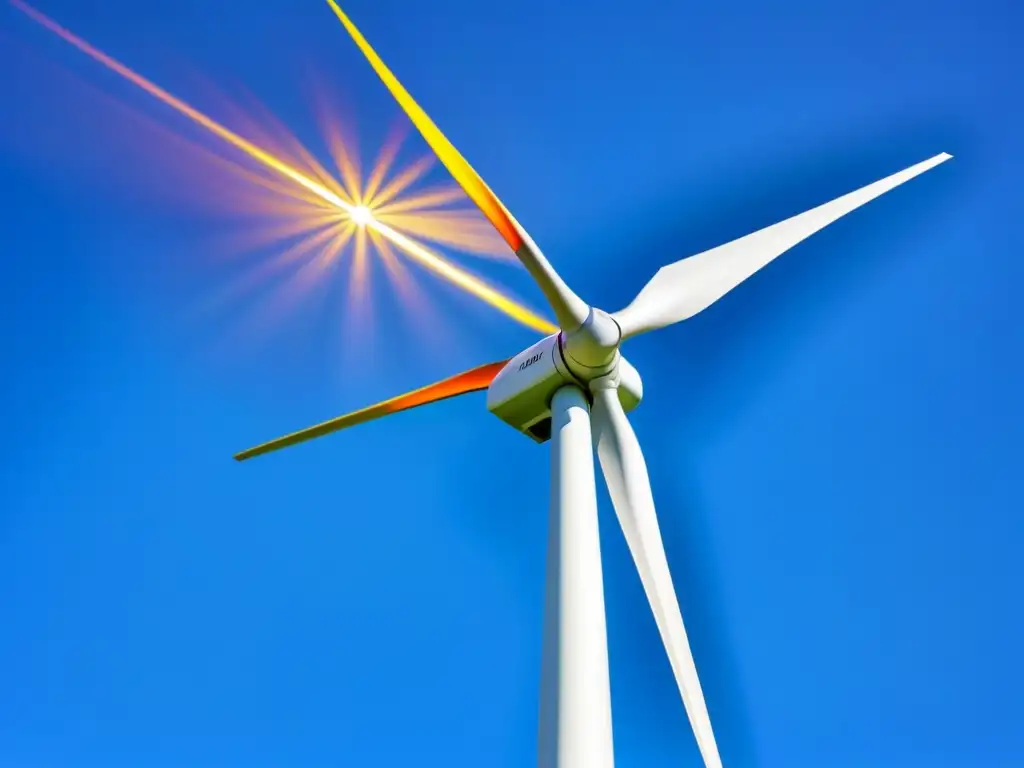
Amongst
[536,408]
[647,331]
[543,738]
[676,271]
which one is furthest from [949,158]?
[543,738]

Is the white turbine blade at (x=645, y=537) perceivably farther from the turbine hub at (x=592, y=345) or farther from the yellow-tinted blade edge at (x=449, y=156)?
the yellow-tinted blade edge at (x=449, y=156)

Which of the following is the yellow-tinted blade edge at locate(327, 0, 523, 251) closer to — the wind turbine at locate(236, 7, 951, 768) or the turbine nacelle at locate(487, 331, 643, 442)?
the wind turbine at locate(236, 7, 951, 768)

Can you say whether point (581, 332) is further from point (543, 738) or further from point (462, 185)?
point (543, 738)

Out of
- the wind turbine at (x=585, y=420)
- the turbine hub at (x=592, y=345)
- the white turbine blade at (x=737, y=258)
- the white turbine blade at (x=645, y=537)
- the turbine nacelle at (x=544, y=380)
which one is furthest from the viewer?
the white turbine blade at (x=737, y=258)

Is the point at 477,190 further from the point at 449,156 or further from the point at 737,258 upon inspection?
the point at 737,258

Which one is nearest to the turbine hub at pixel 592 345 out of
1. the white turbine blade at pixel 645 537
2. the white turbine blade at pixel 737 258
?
the white turbine blade at pixel 645 537

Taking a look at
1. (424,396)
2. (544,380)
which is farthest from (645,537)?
(424,396)

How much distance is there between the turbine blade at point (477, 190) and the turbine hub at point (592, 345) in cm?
47

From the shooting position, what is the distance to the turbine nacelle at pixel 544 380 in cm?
1086

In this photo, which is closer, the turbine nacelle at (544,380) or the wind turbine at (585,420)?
the wind turbine at (585,420)

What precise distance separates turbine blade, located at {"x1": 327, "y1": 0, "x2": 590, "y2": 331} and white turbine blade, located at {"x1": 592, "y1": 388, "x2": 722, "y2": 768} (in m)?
1.88

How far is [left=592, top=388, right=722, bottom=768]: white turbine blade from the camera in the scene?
897cm

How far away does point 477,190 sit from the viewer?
382 inches

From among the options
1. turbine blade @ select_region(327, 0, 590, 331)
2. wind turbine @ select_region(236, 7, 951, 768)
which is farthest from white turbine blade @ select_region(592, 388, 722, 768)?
turbine blade @ select_region(327, 0, 590, 331)
